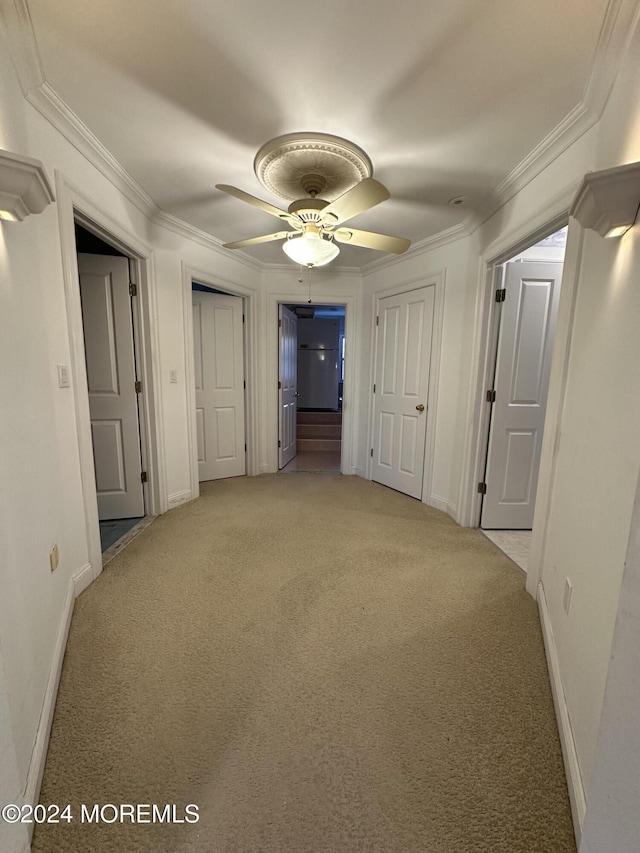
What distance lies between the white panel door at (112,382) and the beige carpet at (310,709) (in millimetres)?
794

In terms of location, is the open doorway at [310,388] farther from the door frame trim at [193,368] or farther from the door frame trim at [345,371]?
the door frame trim at [193,368]

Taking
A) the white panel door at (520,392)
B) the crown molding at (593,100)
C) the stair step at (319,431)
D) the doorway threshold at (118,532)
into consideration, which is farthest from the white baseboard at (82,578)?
the stair step at (319,431)

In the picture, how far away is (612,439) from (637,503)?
44 cm

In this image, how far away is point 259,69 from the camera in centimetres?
139

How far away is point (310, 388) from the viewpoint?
25.1 ft

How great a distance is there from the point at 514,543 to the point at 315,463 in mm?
2748

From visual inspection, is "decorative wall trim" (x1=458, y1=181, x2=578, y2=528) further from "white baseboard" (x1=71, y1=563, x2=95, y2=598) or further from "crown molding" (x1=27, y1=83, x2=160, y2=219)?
"white baseboard" (x1=71, y1=563, x2=95, y2=598)

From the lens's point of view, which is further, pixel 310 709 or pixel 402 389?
pixel 402 389

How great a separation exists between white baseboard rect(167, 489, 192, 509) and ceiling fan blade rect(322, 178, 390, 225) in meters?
2.52

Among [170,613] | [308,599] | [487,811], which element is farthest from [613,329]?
[170,613]

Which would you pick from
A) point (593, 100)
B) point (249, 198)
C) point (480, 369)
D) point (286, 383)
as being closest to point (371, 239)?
point (249, 198)

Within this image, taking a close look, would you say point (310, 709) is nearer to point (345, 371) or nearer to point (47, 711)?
point (47, 711)

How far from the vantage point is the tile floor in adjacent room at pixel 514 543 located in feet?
7.79

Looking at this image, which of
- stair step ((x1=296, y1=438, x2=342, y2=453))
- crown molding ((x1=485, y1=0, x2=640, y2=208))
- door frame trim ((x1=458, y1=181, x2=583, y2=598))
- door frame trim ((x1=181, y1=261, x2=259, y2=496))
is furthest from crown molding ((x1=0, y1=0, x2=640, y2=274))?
stair step ((x1=296, y1=438, x2=342, y2=453))
